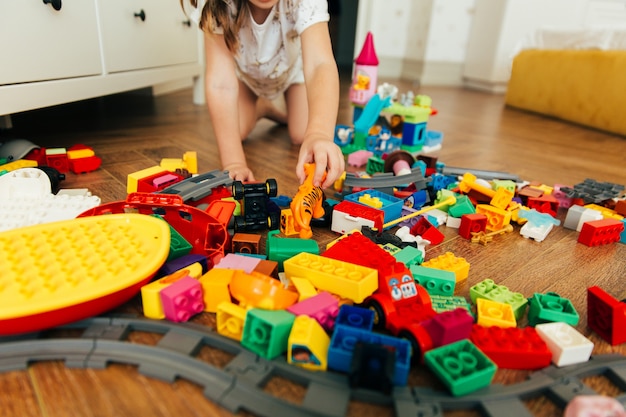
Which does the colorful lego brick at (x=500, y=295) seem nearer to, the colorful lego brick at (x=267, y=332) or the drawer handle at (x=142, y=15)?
the colorful lego brick at (x=267, y=332)

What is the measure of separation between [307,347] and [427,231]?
0.37 m

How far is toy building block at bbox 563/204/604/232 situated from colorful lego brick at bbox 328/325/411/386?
0.55 meters

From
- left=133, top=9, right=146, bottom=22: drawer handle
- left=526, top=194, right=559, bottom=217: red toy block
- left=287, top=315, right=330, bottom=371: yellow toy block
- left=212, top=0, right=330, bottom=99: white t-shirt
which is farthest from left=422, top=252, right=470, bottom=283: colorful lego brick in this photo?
left=133, top=9, right=146, bottom=22: drawer handle

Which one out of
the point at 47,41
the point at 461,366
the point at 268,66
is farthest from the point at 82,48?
the point at 461,366

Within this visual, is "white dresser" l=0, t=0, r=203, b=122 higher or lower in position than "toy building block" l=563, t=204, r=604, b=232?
higher

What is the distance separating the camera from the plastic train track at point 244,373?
360 mm

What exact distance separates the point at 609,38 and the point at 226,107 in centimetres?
177

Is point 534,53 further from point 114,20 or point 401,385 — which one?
point 401,385

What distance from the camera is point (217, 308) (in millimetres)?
452

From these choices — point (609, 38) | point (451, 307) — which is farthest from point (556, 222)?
point (609, 38)

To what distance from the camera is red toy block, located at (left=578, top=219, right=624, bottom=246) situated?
722 mm

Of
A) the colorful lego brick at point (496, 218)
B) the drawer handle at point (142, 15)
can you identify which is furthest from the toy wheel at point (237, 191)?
the drawer handle at point (142, 15)

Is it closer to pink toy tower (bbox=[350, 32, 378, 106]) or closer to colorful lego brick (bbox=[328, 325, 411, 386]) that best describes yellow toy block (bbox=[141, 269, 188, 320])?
colorful lego brick (bbox=[328, 325, 411, 386])

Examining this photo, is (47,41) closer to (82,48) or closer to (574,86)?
(82,48)
